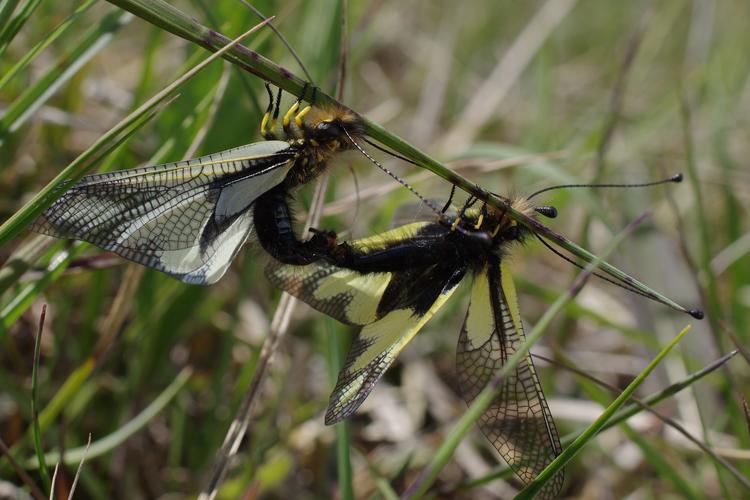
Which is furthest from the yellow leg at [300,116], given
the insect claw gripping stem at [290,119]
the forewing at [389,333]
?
the forewing at [389,333]

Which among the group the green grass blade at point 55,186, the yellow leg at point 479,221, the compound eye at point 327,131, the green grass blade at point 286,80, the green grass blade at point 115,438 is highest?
the yellow leg at point 479,221

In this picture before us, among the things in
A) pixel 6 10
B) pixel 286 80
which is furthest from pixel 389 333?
pixel 6 10

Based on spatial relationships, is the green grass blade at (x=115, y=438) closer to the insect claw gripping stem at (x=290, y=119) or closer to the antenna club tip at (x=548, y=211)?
the insect claw gripping stem at (x=290, y=119)

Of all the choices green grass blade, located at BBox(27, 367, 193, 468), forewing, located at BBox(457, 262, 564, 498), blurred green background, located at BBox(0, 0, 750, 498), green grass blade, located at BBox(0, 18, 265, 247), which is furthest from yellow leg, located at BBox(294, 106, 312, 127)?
green grass blade, located at BBox(27, 367, 193, 468)

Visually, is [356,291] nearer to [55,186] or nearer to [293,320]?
[55,186]

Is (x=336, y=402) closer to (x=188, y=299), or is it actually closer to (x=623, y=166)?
(x=188, y=299)

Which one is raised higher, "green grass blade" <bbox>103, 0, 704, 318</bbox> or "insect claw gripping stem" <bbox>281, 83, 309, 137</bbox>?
"insect claw gripping stem" <bbox>281, 83, 309, 137</bbox>

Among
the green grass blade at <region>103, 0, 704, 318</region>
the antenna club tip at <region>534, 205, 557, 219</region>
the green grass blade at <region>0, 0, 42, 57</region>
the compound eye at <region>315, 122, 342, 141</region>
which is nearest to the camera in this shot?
the green grass blade at <region>103, 0, 704, 318</region>

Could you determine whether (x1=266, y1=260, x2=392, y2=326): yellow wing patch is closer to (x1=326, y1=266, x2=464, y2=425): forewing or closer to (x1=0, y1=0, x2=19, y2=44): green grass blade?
(x1=326, y1=266, x2=464, y2=425): forewing
